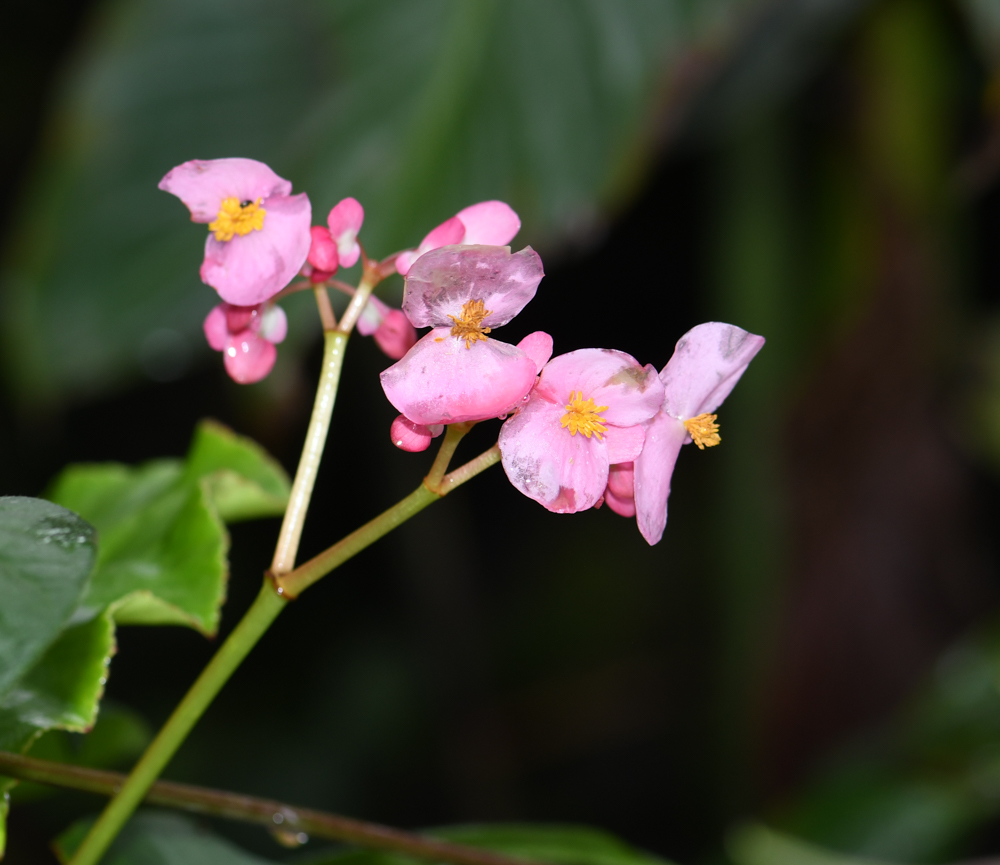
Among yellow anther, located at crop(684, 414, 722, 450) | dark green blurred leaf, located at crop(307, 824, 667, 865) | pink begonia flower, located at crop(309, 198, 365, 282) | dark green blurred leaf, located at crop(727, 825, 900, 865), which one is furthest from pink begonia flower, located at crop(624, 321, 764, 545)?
dark green blurred leaf, located at crop(727, 825, 900, 865)

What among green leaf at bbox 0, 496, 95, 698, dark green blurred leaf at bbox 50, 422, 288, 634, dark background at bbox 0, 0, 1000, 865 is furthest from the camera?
dark background at bbox 0, 0, 1000, 865

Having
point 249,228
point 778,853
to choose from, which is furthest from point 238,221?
point 778,853

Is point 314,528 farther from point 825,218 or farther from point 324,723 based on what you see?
point 825,218

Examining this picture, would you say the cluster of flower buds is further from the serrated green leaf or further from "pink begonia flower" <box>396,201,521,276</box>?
the serrated green leaf

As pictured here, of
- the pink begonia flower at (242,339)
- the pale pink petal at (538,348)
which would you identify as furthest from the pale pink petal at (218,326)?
the pale pink petal at (538,348)

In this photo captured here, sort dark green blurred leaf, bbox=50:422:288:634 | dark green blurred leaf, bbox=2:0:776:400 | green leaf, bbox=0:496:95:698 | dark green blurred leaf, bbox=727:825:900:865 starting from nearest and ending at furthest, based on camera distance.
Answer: green leaf, bbox=0:496:95:698, dark green blurred leaf, bbox=50:422:288:634, dark green blurred leaf, bbox=727:825:900:865, dark green blurred leaf, bbox=2:0:776:400

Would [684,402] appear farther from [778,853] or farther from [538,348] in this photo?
[778,853]

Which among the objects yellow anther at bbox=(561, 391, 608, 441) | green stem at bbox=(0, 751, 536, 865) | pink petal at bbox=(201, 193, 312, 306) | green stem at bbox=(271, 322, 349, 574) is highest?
pink petal at bbox=(201, 193, 312, 306)
